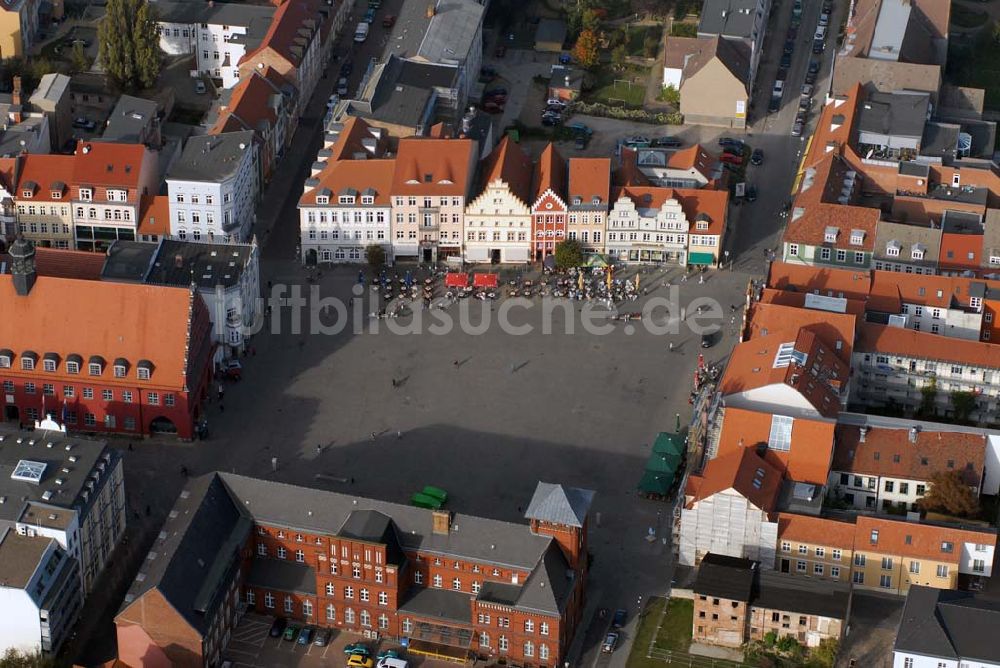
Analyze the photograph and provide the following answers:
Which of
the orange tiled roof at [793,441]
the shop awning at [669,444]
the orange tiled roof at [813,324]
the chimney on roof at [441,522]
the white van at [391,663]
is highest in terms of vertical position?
the orange tiled roof at [813,324]

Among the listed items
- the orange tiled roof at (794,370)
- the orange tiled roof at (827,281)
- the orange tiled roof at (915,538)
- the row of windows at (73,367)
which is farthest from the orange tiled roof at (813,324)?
the row of windows at (73,367)

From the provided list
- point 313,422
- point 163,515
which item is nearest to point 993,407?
point 313,422

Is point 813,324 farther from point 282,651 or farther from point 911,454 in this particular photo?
point 282,651

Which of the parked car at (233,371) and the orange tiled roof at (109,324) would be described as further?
the parked car at (233,371)

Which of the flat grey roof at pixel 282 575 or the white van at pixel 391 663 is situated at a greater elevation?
the flat grey roof at pixel 282 575

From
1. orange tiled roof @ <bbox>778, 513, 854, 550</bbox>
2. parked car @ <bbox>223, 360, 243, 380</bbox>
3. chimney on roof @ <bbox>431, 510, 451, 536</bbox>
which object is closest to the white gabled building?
orange tiled roof @ <bbox>778, 513, 854, 550</bbox>

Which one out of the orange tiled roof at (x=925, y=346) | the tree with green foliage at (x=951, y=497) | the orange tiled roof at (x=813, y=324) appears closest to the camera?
the tree with green foliage at (x=951, y=497)

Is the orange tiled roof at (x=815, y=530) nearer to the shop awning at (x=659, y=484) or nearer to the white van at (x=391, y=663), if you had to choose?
the shop awning at (x=659, y=484)

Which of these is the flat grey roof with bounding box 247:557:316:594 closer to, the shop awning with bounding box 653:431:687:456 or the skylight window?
the shop awning with bounding box 653:431:687:456

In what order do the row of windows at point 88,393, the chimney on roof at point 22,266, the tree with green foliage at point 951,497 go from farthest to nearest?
the row of windows at point 88,393, the chimney on roof at point 22,266, the tree with green foliage at point 951,497
